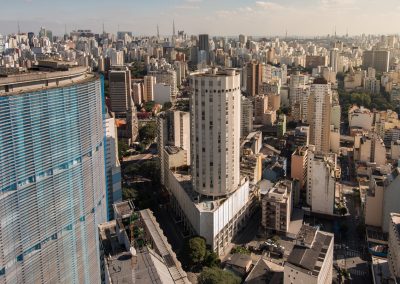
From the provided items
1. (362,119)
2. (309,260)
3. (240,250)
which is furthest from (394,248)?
(362,119)

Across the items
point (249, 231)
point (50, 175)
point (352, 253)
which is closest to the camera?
point (50, 175)

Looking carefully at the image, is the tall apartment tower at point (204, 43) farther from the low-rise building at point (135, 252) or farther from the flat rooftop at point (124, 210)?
the flat rooftop at point (124, 210)

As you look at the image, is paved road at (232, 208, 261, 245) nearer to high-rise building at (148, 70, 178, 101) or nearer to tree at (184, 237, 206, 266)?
tree at (184, 237, 206, 266)

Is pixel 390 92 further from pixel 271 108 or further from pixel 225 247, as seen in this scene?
pixel 225 247

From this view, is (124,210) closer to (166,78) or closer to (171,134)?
(171,134)

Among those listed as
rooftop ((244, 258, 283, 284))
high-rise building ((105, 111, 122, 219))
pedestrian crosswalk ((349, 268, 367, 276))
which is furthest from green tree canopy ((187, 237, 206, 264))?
pedestrian crosswalk ((349, 268, 367, 276))
